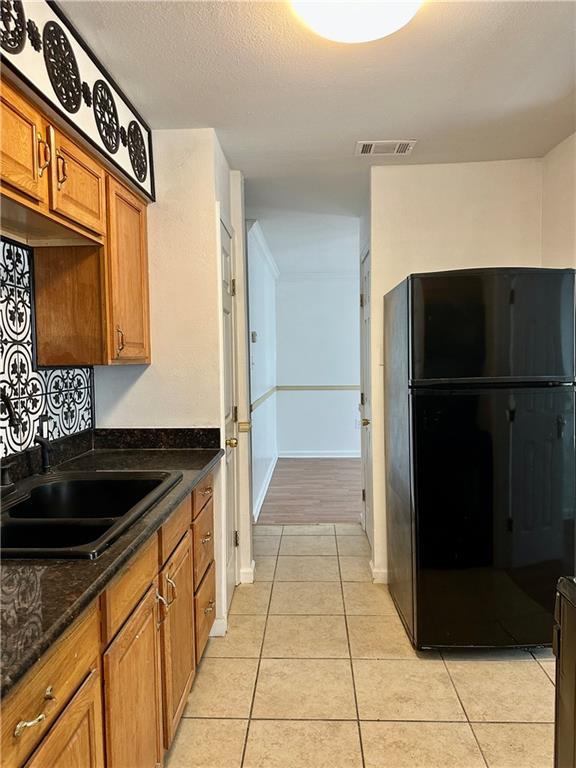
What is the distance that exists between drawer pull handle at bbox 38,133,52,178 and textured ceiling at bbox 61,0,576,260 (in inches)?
17.8

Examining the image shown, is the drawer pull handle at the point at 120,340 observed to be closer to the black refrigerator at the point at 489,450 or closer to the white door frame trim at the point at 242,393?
the white door frame trim at the point at 242,393

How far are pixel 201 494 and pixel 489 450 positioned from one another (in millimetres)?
1280

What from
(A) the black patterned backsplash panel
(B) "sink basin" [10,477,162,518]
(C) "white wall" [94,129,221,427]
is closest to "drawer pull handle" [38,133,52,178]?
(A) the black patterned backsplash panel

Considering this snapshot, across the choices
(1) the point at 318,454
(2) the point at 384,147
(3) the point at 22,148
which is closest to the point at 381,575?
(2) the point at 384,147

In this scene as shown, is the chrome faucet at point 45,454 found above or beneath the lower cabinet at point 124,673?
above

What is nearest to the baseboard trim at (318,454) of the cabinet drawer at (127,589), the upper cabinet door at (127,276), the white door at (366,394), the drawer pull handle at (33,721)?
the white door at (366,394)

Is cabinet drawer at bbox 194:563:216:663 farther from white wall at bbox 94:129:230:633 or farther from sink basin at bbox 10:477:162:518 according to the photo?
sink basin at bbox 10:477:162:518

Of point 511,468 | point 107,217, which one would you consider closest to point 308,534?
point 511,468

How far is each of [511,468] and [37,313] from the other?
210 cm

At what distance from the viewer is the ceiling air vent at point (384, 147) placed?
269 cm

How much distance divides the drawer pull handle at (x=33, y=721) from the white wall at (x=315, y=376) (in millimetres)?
6225

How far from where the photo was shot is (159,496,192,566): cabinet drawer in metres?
1.68

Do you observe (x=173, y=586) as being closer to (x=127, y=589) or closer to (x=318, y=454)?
(x=127, y=589)

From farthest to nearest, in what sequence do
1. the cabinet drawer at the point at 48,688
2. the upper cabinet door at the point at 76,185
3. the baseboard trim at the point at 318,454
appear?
the baseboard trim at the point at 318,454, the upper cabinet door at the point at 76,185, the cabinet drawer at the point at 48,688
